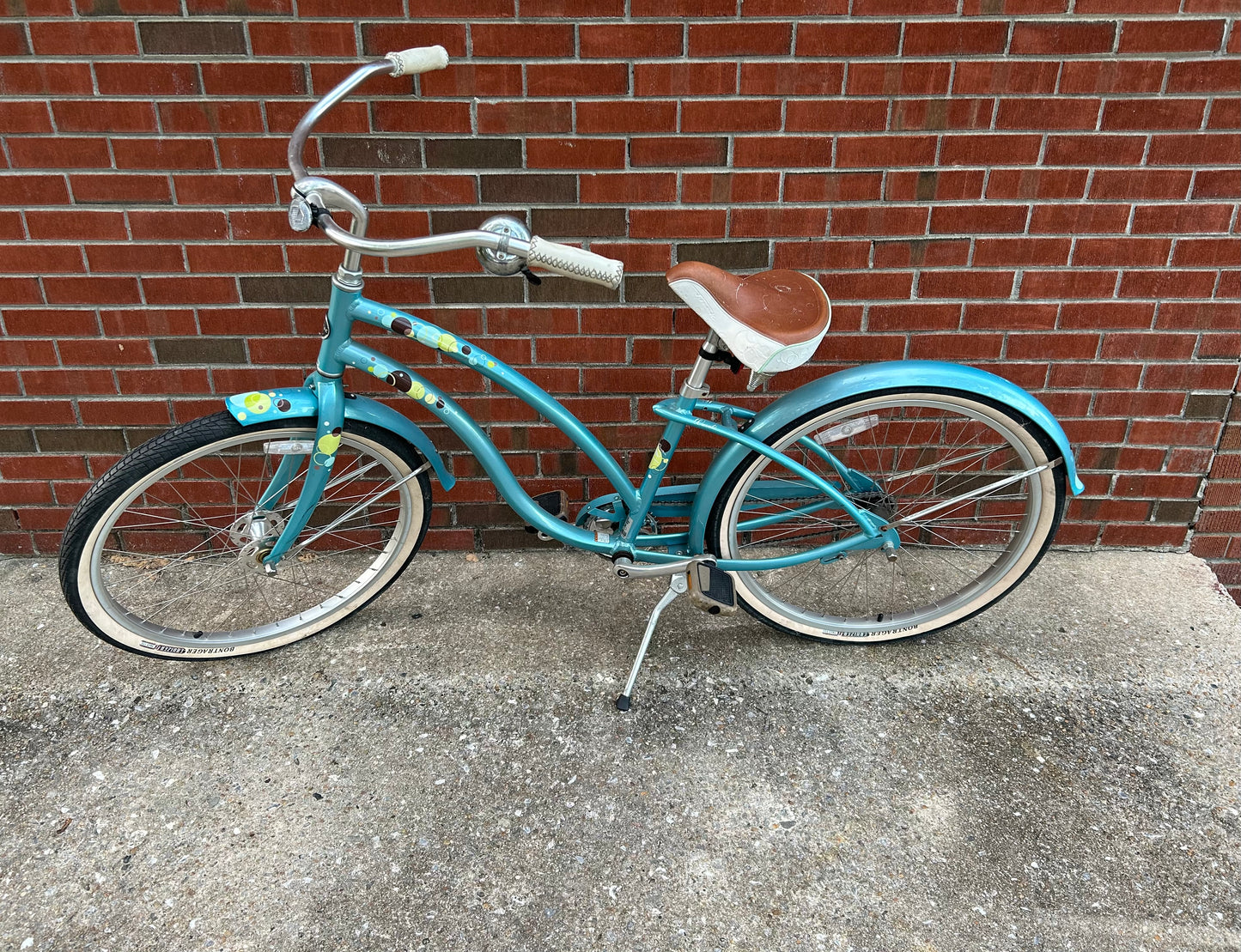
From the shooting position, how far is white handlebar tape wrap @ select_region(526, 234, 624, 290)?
1714mm

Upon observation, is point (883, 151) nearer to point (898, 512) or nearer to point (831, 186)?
point (831, 186)

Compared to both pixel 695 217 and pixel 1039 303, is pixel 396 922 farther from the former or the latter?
pixel 1039 303

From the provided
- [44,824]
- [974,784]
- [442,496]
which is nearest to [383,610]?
[442,496]

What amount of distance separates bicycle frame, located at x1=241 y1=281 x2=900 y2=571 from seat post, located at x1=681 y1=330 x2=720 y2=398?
0.06 feet

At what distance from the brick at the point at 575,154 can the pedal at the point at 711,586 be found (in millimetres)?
1162

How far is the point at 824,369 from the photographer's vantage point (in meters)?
2.61

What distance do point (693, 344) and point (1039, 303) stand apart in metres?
1.06

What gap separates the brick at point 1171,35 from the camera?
2205 mm

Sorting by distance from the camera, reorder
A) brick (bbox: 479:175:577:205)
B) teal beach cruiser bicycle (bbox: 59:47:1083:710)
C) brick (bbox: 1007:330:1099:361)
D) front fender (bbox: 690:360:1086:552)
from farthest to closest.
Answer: brick (bbox: 1007:330:1099:361) < brick (bbox: 479:175:577:205) < front fender (bbox: 690:360:1086:552) < teal beach cruiser bicycle (bbox: 59:47:1083:710)

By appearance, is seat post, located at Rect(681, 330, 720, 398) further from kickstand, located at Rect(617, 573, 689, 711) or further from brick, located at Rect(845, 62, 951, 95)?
brick, located at Rect(845, 62, 951, 95)

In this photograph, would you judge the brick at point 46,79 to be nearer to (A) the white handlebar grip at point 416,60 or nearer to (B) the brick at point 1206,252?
(A) the white handlebar grip at point 416,60

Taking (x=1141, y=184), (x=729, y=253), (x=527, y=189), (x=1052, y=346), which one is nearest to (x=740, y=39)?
(x=729, y=253)

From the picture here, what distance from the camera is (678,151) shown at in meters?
2.32

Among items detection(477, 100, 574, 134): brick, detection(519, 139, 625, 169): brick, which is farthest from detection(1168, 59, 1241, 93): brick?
detection(477, 100, 574, 134): brick
